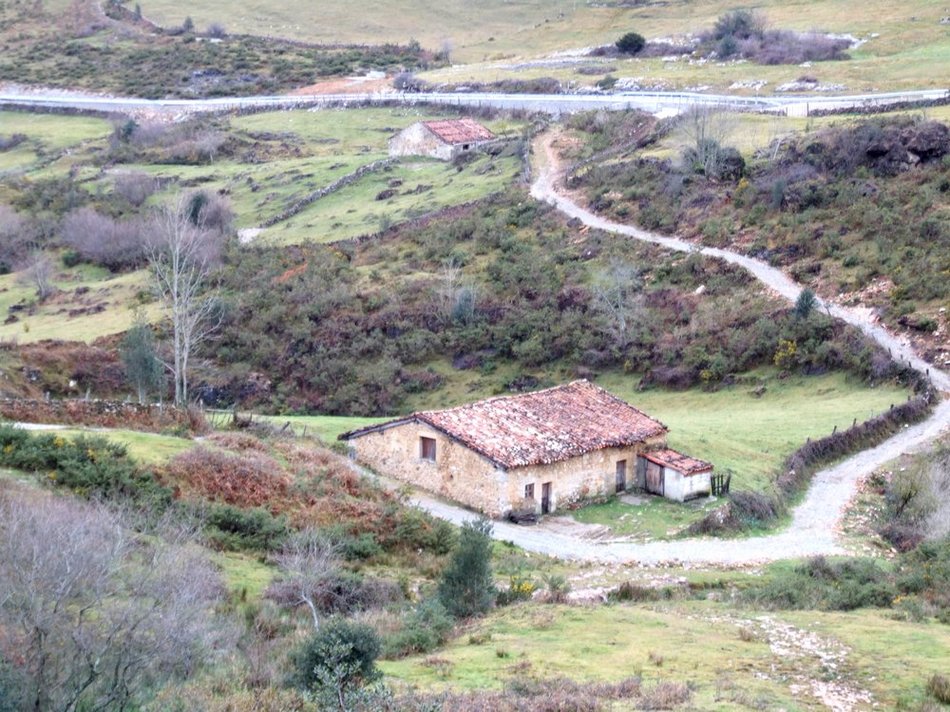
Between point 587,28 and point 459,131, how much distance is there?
4149 centimetres

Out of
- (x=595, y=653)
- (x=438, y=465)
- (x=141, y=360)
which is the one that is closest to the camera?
(x=595, y=653)

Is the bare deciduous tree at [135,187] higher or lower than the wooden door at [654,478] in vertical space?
higher

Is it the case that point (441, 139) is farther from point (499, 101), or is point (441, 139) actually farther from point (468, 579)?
point (468, 579)

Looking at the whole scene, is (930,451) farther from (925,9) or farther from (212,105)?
(212,105)

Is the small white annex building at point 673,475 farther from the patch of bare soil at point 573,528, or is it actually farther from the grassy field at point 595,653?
the grassy field at point 595,653

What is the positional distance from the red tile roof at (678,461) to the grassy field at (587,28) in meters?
47.0

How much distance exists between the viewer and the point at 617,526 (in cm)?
3100

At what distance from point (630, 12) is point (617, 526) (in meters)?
96.5

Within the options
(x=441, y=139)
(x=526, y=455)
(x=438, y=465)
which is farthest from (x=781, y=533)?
(x=441, y=139)

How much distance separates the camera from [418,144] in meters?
80.2

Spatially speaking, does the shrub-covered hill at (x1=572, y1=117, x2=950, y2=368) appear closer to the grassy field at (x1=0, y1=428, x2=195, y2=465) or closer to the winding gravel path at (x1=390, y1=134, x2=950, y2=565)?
the winding gravel path at (x1=390, y1=134, x2=950, y2=565)

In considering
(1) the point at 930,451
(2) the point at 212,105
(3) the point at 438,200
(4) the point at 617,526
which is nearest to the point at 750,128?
(3) the point at 438,200

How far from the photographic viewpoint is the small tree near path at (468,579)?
2138 cm

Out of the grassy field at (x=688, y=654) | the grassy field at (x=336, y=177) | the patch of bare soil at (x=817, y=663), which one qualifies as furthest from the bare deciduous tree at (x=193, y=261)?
the patch of bare soil at (x=817, y=663)
